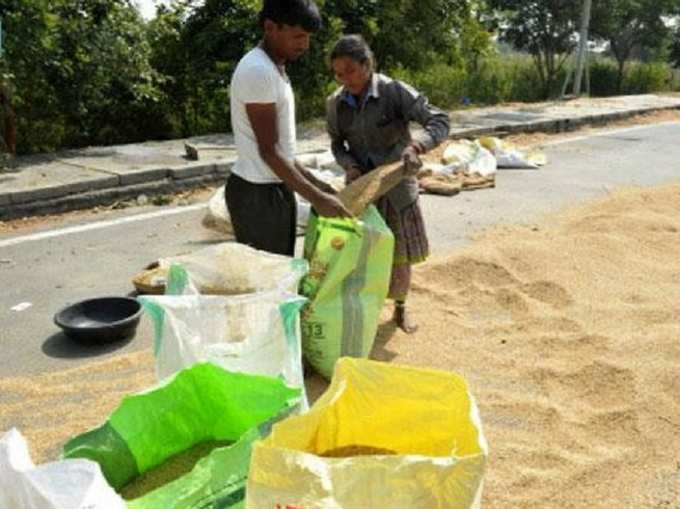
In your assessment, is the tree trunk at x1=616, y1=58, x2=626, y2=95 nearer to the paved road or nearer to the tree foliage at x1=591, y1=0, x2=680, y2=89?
the tree foliage at x1=591, y1=0, x2=680, y2=89

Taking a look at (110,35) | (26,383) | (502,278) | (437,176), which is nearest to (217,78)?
(110,35)

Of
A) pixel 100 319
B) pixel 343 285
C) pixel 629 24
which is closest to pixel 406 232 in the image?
pixel 343 285

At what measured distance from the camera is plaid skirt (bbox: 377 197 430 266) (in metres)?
3.46

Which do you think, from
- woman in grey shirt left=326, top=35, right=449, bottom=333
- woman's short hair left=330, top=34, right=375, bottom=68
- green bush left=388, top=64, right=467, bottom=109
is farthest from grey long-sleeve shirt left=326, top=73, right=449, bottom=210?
green bush left=388, top=64, right=467, bottom=109

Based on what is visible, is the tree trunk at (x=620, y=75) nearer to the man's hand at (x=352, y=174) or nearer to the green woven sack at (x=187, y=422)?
the man's hand at (x=352, y=174)

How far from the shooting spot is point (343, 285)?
9.64 feet

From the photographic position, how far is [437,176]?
7.41m

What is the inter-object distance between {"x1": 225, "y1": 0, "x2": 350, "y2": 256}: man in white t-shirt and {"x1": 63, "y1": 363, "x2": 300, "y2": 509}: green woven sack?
3.59 feet

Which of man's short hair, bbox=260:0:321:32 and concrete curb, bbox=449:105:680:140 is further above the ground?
man's short hair, bbox=260:0:321:32

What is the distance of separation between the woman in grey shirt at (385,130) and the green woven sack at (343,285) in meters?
0.44

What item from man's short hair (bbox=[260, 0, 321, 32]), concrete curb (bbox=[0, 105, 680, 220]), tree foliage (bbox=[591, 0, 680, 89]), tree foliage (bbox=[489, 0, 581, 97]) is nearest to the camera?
man's short hair (bbox=[260, 0, 321, 32])

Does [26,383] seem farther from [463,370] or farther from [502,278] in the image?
[502,278]

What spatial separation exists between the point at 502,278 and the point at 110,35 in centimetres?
500

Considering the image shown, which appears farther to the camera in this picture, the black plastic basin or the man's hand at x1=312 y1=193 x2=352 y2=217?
the black plastic basin
